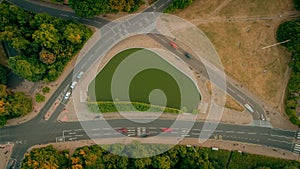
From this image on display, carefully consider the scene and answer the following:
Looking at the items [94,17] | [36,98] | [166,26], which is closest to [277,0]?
[166,26]

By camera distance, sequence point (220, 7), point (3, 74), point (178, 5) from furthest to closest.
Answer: point (220, 7) → point (178, 5) → point (3, 74)

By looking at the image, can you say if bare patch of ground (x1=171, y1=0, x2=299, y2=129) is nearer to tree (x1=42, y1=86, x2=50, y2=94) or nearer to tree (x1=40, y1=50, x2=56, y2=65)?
tree (x1=40, y1=50, x2=56, y2=65)

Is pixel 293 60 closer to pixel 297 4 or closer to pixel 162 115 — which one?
pixel 297 4

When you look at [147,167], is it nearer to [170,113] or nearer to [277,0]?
[170,113]

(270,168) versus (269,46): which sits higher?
(269,46)

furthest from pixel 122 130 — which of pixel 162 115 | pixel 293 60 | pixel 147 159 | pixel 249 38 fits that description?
pixel 293 60

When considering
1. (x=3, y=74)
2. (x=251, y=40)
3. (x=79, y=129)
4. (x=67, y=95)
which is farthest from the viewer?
(x=251, y=40)

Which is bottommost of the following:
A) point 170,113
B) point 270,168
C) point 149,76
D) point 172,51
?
point 270,168

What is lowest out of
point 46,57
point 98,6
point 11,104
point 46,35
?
point 11,104
